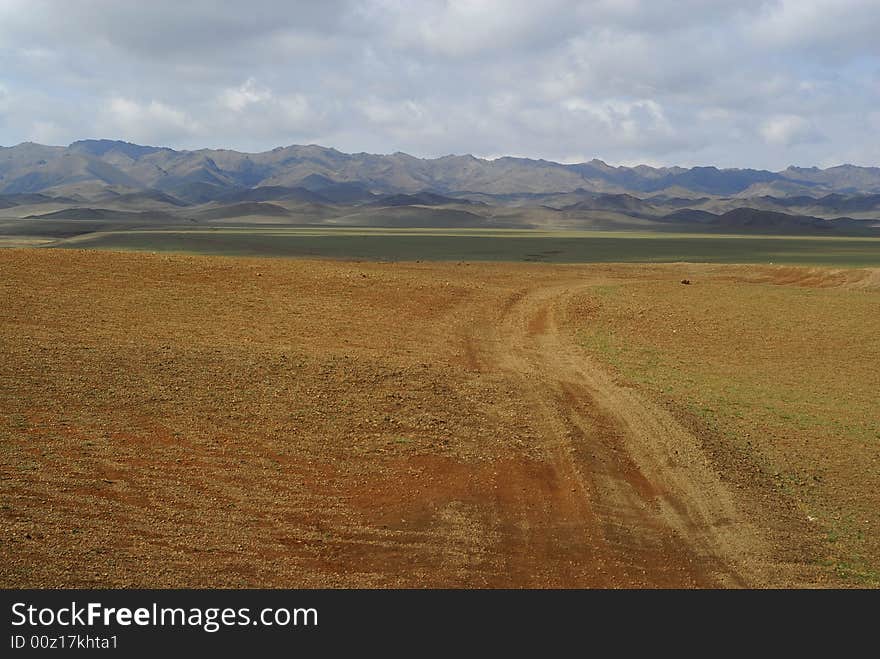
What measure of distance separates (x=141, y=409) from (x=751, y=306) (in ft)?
66.9

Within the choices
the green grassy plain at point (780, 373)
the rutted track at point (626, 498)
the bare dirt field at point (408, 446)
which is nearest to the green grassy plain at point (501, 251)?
the green grassy plain at point (780, 373)

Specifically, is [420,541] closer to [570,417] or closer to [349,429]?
[349,429]

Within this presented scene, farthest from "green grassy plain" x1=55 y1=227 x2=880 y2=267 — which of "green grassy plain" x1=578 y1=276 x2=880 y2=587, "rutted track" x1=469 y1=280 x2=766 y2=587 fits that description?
"rutted track" x1=469 y1=280 x2=766 y2=587

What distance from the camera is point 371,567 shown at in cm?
867

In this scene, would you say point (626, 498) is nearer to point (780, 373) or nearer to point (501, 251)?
point (780, 373)

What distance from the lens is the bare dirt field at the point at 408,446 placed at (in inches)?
352

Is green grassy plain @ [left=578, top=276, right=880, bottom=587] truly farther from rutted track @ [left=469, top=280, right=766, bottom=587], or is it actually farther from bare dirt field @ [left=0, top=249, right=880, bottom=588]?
rutted track @ [left=469, top=280, right=766, bottom=587]

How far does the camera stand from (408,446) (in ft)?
39.5

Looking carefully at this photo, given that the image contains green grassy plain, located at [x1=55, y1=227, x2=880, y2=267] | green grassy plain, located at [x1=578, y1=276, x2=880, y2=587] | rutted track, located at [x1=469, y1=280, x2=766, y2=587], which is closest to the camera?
rutted track, located at [x1=469, y1=280, x2=766, y2=587]

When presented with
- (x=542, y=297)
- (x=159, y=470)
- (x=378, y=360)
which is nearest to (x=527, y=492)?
(x=159, y=470)

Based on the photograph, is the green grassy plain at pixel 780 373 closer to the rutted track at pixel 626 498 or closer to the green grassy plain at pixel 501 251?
the rutted track at pixel 626 498

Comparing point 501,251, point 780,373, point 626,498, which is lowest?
point 626,498

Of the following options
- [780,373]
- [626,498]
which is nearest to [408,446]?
[626,498]

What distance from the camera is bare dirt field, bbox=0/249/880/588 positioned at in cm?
894
